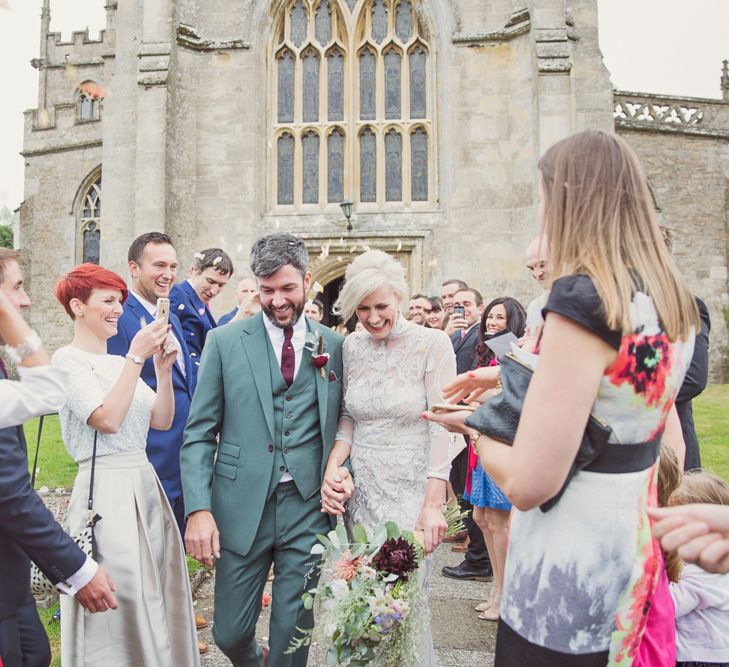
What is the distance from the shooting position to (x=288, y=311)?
292 centimetres

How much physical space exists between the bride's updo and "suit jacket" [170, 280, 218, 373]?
1.97 m

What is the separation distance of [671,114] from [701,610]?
20.0 m

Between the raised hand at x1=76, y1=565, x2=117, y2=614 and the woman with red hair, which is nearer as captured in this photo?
the raised hand at x1=76, y1=565, x2=117, y2=614

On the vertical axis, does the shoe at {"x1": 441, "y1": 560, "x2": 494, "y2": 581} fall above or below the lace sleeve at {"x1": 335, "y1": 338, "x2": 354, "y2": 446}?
below

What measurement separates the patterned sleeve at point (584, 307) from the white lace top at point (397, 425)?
4.90 ft

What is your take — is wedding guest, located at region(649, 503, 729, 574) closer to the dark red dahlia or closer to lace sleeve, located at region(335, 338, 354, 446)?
the dark red dahlia

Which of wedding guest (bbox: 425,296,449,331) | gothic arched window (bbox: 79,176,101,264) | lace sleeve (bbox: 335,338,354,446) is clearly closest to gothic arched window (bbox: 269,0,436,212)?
wedding guest (bbox: 425,296,449,331)

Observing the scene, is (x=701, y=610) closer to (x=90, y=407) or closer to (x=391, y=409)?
(x=391, y=409)

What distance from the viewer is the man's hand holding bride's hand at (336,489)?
107 inches

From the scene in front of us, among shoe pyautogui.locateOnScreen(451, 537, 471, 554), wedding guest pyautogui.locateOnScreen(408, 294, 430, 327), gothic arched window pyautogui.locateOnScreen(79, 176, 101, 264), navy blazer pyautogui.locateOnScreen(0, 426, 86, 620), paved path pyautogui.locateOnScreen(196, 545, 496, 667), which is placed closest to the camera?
navy blazer pyautogui.locateOnScreen(0, 426, 86, 620)

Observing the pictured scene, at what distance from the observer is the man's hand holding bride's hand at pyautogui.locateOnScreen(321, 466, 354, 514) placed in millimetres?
Answer: 2711

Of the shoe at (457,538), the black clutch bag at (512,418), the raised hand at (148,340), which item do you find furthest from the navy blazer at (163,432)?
the shoe at (457,538)

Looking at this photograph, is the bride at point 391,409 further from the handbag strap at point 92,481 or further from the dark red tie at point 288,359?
the handbag strap at point 92,481

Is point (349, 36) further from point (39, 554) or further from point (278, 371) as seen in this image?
point (39, 554)
